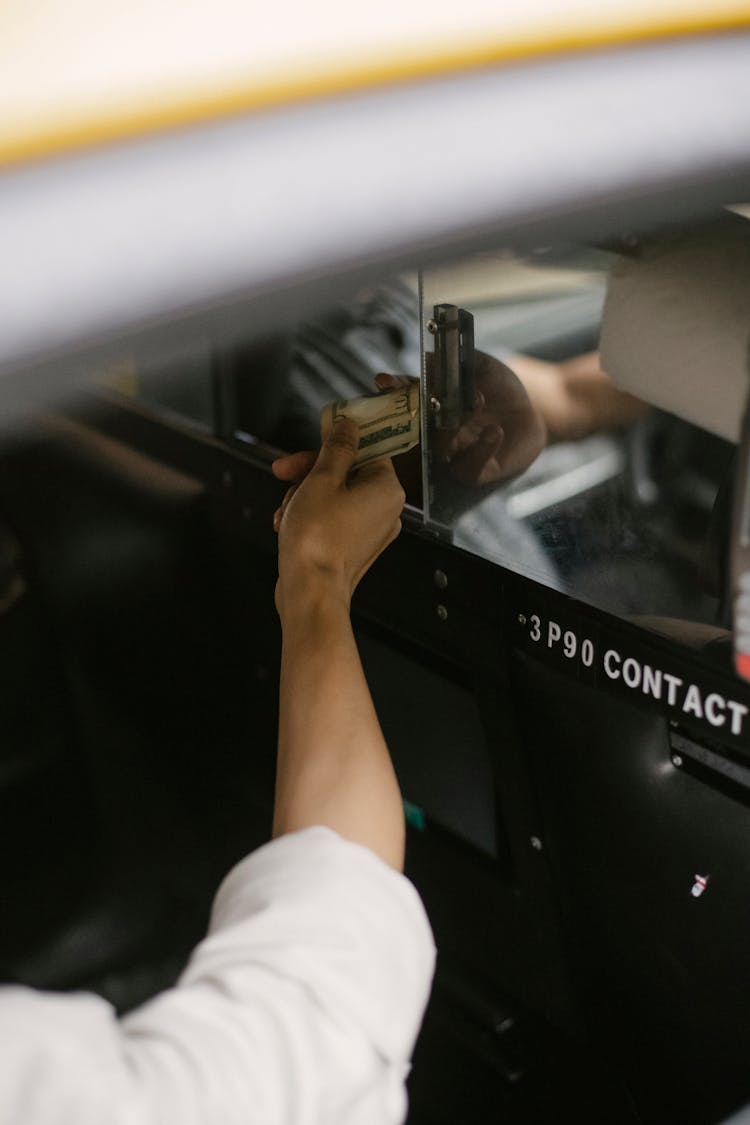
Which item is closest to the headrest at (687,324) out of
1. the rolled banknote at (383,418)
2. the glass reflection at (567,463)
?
the glass reflection at (567,463)

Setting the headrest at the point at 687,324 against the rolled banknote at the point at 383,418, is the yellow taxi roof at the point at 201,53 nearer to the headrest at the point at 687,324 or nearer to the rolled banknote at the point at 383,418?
the headrest at the point at 687,324

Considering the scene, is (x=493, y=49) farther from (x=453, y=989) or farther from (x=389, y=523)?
(x=453, y=989)

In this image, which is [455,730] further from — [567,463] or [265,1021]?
[265,1021]

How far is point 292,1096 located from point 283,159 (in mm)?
485

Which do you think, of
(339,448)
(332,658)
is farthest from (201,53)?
(339,448)

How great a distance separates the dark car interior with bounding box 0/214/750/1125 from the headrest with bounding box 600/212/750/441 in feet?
0.14

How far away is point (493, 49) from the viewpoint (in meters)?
0.48

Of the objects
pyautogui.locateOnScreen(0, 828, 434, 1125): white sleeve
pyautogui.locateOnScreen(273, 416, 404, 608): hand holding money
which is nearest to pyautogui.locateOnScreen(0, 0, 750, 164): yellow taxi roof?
pyautogui.locateOnScreen(0, 828, 434, 1125): white sleeve

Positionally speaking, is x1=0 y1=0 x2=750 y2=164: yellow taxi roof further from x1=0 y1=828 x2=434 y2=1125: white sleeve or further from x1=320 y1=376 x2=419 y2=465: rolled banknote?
x1=320 y1=376 x2=419 y2=465: rolled banknote

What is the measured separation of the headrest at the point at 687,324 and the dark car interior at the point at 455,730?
0.14ft

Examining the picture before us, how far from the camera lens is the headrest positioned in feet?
3.16

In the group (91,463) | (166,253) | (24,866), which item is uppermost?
(166,253)

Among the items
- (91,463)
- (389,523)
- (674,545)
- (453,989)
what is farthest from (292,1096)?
(91,463)

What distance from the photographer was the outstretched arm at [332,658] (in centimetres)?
88
